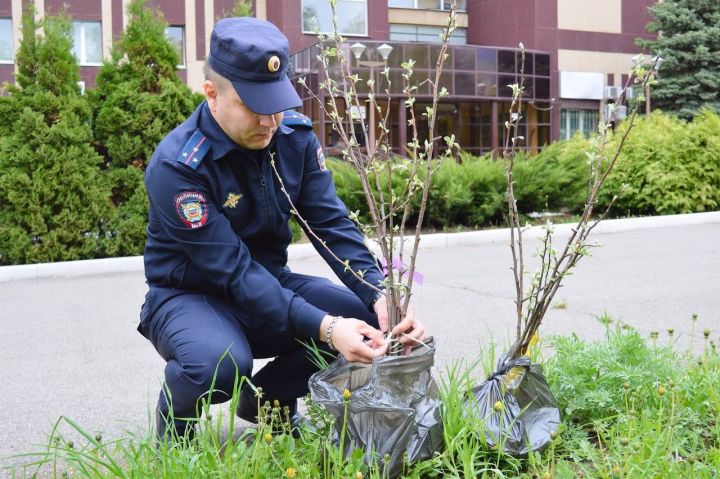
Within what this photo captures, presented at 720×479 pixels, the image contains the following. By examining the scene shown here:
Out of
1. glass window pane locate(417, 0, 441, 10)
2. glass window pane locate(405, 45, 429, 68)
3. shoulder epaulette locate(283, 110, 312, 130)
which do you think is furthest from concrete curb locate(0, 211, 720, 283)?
glass window pane locate(417, 0, 441, 10)

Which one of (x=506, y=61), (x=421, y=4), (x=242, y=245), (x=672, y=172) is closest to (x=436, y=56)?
(x=506, y=61)

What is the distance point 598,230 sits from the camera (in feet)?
38.9

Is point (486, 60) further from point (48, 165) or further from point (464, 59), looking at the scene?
point (48, 165)

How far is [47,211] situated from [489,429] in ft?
26.1

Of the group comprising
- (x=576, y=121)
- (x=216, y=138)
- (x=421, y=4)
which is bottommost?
(x=216, y=138)

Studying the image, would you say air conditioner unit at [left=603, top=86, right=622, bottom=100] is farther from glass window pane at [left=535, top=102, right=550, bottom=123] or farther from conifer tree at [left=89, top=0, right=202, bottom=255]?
conifer tree at [left=89, top=0, right=202, bottom=255]

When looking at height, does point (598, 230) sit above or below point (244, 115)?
below

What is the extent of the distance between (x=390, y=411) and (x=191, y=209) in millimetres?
925

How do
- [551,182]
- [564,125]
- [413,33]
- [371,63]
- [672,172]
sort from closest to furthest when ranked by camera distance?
[371,63]
[551,182]
[672,172]
[564,125]
[413,33]

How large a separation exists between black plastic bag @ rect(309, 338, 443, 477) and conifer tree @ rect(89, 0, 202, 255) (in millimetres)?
7760

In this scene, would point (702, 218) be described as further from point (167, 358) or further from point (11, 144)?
point (167, 358)

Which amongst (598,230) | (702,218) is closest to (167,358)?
(598,230)

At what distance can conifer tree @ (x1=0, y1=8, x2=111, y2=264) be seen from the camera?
30.5 ft

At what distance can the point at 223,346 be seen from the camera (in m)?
2.67
